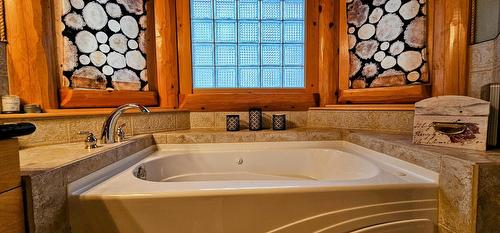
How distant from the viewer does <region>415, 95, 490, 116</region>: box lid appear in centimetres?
89

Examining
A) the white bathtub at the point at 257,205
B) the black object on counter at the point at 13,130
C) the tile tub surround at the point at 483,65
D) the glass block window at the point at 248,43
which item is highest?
the glass block window at the point at 248,43

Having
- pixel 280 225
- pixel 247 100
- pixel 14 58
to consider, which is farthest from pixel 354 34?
pixel 14 58

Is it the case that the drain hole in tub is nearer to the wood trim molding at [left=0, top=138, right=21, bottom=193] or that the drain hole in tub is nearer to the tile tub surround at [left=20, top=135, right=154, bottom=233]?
the tile tub surround at [left=20, top=135, right=154, bottom=233]

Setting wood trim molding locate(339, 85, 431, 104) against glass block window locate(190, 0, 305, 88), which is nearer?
wood trim molding locate(339, 85, 431, 104)

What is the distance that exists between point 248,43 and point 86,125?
1317mm

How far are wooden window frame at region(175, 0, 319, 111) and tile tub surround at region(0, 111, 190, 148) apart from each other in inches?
6.6

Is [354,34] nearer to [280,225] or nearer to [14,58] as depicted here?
[280,225]

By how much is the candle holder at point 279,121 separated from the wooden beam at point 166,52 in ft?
2.66

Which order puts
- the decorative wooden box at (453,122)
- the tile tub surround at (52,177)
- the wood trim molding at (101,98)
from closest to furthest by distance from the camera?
the tile tub surround at (52,177) < the decorative wooden box at (453,122) < the wood trim molding at (101,98)

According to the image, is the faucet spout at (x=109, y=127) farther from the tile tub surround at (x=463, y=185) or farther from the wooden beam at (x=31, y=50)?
the tile tub surround at (x=463, y=185)

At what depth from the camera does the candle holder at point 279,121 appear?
1757 millimetres

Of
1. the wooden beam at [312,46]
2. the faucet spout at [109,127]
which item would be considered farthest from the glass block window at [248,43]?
the faucet spout at [109,127]

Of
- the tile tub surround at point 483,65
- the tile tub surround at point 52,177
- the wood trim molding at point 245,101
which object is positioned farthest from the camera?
the wood trim molding at point 245,101

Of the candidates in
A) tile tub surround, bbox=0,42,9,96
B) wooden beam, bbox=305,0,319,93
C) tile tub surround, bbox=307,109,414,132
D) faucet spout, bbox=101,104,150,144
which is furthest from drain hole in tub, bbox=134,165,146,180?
wooden beam, bbox=305,0,319,93
